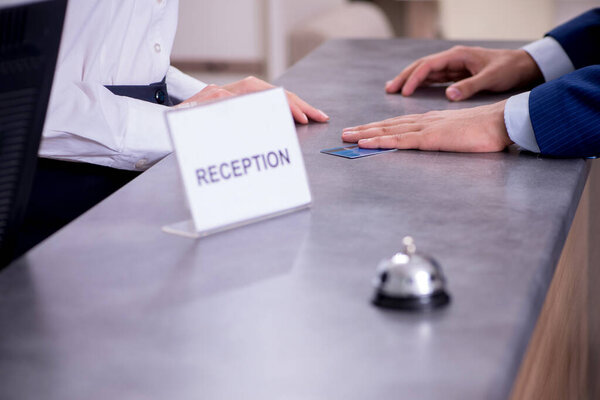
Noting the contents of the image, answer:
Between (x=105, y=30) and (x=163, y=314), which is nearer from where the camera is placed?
(x=163, y=314)

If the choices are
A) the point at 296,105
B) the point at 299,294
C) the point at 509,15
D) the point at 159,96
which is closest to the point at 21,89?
the point at 299,294

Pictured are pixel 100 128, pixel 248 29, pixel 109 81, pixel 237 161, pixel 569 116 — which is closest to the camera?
pixel 237 161

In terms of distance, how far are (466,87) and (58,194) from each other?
2.60 ft

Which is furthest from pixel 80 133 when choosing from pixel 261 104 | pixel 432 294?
pixel 432 294

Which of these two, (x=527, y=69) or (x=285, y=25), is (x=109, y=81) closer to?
(x=527, y=69)

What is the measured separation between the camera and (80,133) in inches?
52.6

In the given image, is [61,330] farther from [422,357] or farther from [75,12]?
[75,12]

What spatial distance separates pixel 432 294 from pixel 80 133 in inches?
31.8

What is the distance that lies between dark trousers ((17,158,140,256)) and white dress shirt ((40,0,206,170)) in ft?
0.19

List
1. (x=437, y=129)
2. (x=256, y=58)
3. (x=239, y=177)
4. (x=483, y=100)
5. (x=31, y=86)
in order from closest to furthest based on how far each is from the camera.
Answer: (x=31, y=86) < (x=239, y=177) < (x=437, y=129) < (x=483, y=100) < (x=256, y=58)

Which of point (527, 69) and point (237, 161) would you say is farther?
point (527, 69)

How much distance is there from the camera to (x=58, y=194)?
4.67 feet

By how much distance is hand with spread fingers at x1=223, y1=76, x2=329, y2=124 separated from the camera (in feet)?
4.56

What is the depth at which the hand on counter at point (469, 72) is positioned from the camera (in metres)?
1.59
